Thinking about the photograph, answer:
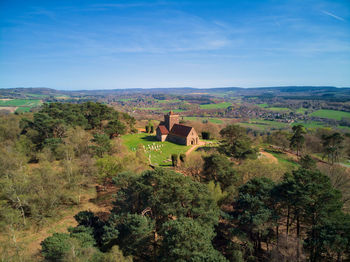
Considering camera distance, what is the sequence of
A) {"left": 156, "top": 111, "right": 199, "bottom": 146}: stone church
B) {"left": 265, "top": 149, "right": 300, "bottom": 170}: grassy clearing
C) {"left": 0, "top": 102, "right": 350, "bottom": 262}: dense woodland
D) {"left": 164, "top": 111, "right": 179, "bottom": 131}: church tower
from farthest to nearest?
{"left": 164, "top": 111, "right": 179, "bottom": 131}: church tower → {"left": 156, "top": 111, "right": 199, "bottom": 146}: stone church → {"left": 265, "top": 149, "right": 300, "bottom": 170}: grassy clearing → {"left": 0, "top": 102, "right": 350, "bottom": 262}: dense woodland

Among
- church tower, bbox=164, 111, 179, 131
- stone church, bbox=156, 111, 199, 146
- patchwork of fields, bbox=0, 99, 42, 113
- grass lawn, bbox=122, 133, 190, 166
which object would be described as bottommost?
grass lawn, bbox=122, 133, 190, 166

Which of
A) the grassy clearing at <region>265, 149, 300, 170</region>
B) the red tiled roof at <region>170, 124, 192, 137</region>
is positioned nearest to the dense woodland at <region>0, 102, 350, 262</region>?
the grassy clearing at <region>265, 149, 300, 170</region>

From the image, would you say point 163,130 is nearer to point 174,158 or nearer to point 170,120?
point 170,120

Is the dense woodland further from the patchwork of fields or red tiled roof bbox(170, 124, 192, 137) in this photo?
the patchwork of fields

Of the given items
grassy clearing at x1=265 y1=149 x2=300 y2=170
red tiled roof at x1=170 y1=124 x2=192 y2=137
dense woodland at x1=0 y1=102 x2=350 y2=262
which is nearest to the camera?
dense woodland at x1=0 y1=102 x2=350 y2=262

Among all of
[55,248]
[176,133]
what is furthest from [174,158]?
[55,248]

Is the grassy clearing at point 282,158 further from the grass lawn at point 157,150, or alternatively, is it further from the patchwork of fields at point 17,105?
the patchwork of fields at point 17,105
